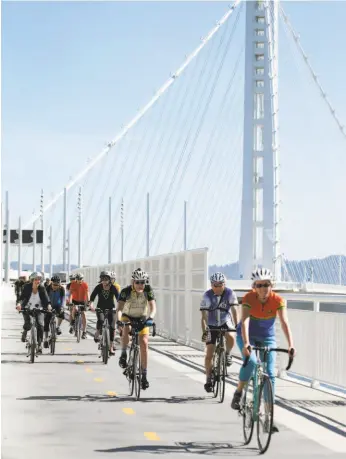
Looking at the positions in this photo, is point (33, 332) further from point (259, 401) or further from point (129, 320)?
point (259, 401)

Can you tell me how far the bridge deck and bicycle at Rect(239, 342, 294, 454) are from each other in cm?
14

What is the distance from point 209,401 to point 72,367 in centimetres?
552

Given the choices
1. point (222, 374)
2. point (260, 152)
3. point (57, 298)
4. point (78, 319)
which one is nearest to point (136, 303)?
point (222, 374)

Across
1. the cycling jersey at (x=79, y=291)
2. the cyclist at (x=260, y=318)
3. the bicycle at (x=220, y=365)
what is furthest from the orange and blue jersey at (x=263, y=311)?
the cycling jersey at (x=79, y=291)

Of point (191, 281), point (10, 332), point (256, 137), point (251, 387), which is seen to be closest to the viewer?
point (251, 387)

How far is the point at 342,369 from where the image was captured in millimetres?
13375

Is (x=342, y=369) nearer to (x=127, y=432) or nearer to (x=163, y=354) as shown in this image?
(x=127, y=432)

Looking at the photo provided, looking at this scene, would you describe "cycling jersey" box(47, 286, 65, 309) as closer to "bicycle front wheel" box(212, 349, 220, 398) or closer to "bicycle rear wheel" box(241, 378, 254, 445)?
"bicycle front wheel" box(212, 349, 220, 398)

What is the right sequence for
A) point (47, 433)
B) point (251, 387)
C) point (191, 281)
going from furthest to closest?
1. point (191, 281)
2. point (47, 433)
3. point (251, 387)

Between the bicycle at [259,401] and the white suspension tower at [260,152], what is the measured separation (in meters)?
54.9

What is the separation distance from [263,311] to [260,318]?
0.08m

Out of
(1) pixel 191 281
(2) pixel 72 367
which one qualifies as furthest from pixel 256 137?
(2) pixel 72 367

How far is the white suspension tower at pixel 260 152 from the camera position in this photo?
2569 inches

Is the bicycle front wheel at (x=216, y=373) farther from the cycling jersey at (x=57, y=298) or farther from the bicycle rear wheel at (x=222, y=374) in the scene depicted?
the cycling jersey at (x=57, y=298)
